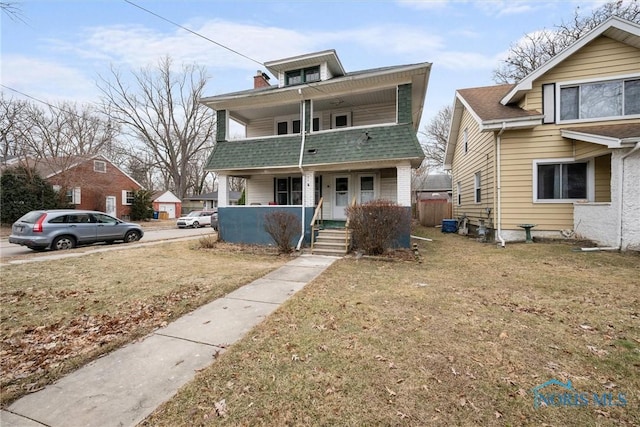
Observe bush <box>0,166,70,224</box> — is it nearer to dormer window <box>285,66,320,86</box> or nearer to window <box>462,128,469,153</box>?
dormer window <box>285,66,320,86</box>

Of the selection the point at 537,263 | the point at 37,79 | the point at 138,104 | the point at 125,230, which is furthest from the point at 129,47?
the point at 138,104

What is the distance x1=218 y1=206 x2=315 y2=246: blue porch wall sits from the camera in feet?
35.2

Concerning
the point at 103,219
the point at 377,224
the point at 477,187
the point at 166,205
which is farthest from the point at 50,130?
the point at 477,187

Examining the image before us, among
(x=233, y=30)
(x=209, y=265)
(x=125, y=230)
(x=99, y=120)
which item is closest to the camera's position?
(x=209, y=265)

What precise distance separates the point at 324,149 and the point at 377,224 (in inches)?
162

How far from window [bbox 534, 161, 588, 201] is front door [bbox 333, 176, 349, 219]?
7237 mm

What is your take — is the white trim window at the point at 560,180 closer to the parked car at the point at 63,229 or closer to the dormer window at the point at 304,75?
the dormer window at the point at 304,75

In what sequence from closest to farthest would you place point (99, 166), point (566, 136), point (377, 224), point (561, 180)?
point (377, 224)
point (566, 136)
point (561, 180)
point (99, 166)

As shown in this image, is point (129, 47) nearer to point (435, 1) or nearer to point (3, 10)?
point (3, 10)

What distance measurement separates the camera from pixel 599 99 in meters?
9.65

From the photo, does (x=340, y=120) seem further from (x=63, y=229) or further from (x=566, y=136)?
(x=63, y=229)

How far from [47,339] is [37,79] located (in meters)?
16.6

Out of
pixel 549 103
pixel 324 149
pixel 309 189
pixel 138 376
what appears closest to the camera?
pixel 138 376

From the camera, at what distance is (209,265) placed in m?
7.89
